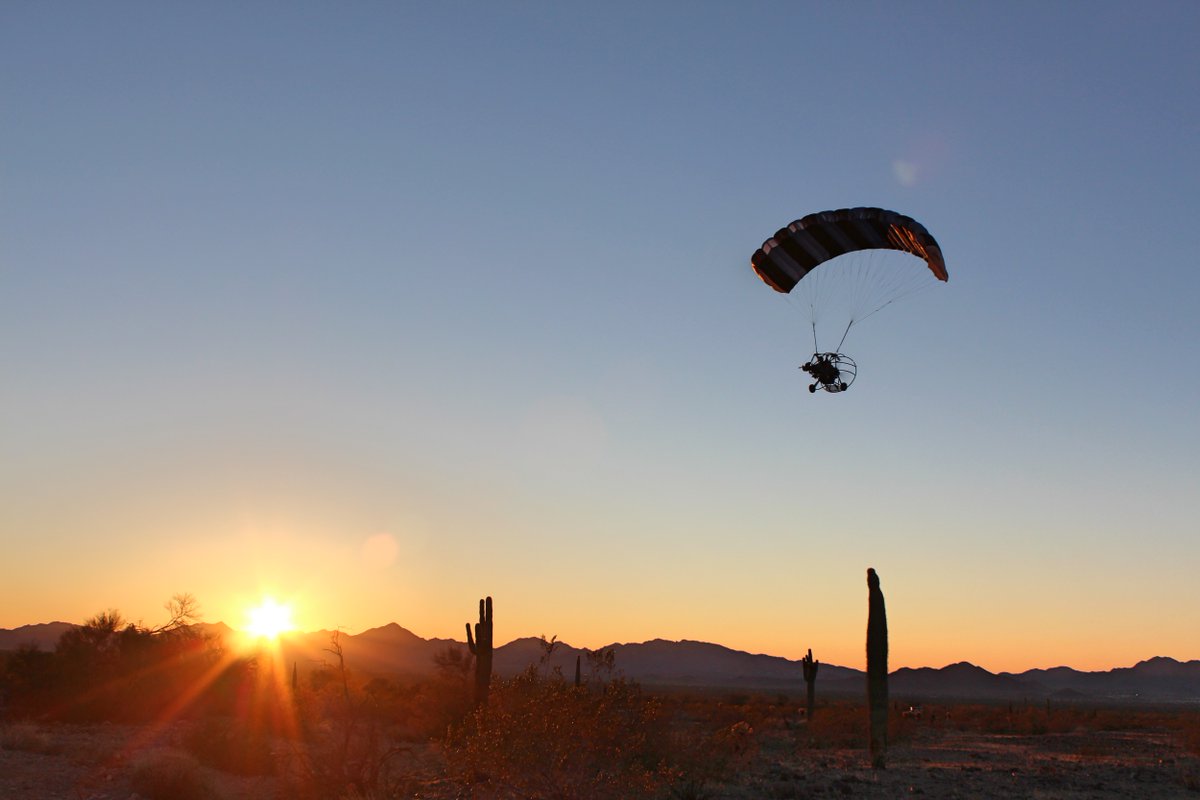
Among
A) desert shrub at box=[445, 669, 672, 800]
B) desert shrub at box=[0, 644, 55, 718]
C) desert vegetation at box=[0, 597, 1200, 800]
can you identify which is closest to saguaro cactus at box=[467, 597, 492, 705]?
desert vegetation at box=[0, 597, 1200, 800]

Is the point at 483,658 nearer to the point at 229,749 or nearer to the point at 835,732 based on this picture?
the point at 229,749

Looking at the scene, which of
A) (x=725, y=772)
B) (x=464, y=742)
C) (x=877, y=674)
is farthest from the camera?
(x=877, y=674)

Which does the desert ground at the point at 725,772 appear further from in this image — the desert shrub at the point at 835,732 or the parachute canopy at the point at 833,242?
the parachute canopy at the point at 833,242

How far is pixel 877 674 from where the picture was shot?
2327 cm

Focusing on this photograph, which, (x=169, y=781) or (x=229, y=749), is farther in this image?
(x=229, y=749)

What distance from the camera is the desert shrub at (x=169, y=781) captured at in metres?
19.1

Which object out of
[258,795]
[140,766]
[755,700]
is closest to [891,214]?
[258,795]

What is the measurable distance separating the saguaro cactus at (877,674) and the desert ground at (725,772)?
675 millimetres

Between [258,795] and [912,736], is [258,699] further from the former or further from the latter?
[912,736]

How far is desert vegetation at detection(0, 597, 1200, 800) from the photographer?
1473cm

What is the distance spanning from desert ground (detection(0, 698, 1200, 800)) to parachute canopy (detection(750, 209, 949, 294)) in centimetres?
1070

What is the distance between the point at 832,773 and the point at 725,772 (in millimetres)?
2547

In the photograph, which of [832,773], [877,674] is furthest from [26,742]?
[877,674]

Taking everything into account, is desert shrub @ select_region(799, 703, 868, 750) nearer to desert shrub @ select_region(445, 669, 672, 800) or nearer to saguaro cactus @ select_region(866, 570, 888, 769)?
saguaro cactus @ select_region(866, 570, 888, 769)
